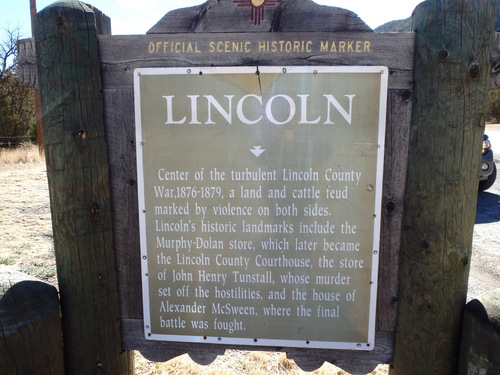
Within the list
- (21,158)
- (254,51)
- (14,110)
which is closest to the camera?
(254,51)

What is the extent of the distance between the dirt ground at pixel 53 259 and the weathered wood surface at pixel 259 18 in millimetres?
2215

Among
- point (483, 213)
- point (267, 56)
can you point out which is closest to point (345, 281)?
point (267, 56)

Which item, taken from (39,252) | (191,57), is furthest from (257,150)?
(39,252)

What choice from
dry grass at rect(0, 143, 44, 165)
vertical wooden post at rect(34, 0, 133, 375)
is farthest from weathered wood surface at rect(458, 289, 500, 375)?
dry grass at rect(0, 143, 44, 165)

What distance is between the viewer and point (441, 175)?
165cm

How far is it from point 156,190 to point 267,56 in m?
0.80

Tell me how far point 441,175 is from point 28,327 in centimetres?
192

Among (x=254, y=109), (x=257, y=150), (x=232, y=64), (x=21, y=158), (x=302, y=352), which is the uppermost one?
(x=232, y=64)

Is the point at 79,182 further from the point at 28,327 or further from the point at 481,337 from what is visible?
the point at 481,337

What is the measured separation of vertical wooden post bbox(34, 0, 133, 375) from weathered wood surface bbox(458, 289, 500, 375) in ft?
5.37

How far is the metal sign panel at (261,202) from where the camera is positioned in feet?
5.54

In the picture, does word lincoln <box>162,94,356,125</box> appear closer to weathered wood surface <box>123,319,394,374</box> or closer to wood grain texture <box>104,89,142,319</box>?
wood grain texture <box>104,89,142,319</box>

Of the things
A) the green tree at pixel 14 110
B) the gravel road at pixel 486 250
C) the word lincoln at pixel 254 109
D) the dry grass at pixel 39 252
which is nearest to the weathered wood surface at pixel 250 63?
the word lincoln at pixel 254 109

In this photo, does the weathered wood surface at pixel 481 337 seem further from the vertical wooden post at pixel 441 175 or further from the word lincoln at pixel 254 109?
the word lincoln at pixel 254 109
